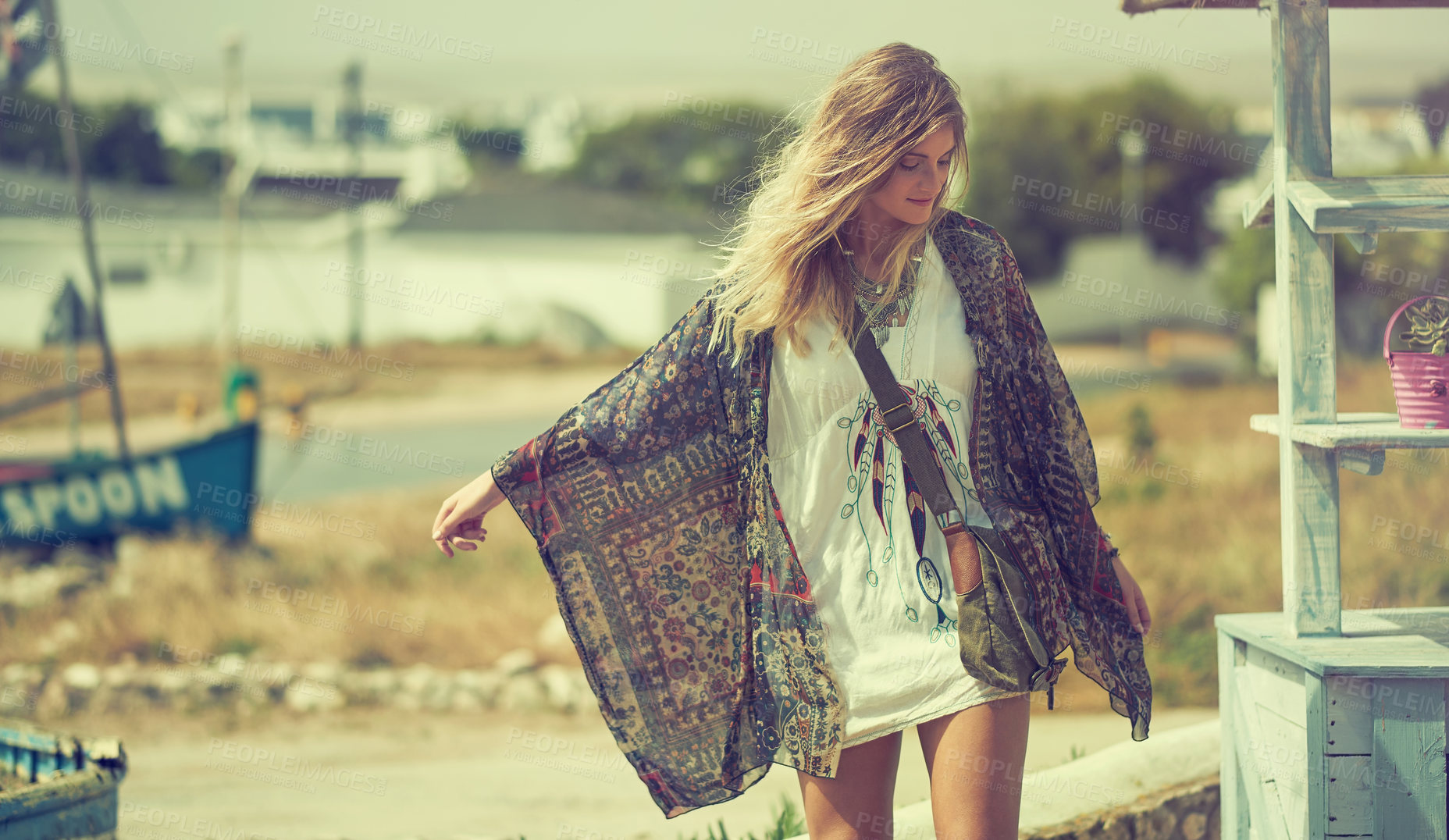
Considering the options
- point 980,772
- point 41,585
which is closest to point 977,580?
point 980,772

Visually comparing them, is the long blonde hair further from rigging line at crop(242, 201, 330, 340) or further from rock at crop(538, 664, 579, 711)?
rigging line at crop(242, 201, 330, 340)

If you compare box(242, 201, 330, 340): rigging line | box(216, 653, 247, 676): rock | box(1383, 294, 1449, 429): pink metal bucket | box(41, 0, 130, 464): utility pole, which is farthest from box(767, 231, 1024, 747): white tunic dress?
box(242, 201, 330, 340): rigging line

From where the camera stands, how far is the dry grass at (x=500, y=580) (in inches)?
257

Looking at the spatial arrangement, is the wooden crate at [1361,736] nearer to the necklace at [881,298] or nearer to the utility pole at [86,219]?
the necklace at [881,298]

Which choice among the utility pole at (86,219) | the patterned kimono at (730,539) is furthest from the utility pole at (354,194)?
the patterned kimono at (730,539)

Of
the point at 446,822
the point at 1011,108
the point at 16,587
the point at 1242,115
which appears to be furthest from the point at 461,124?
the point at 446,822

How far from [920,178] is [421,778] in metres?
3.94

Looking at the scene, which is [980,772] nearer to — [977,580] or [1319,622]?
[977,580]

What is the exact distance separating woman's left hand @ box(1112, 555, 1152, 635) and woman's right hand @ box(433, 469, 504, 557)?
1.12 meters

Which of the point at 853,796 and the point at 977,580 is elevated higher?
the point at 977,580

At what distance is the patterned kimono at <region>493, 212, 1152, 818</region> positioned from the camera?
2.21 m

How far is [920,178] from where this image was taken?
7.09 ft

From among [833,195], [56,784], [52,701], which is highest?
[833,195]

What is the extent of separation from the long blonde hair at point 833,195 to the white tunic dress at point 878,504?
6cm
